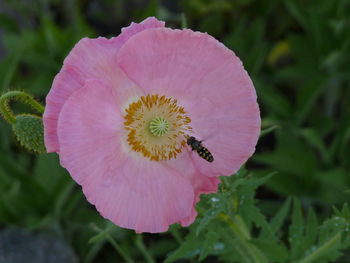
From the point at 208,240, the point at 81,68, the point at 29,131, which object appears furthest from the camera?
the point at 208,240

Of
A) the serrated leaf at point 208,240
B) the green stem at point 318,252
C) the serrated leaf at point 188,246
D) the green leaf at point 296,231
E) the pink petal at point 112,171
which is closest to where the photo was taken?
the pink petal at point 112,171

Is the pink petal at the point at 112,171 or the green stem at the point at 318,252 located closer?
the pink petal at the point at 112,171

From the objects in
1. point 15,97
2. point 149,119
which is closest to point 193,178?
point 149,119

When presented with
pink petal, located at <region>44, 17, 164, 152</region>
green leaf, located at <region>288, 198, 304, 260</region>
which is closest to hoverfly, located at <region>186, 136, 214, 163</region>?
pink petal, located at <region>44, 17, 164, 152</region>

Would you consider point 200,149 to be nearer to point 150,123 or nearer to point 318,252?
point 150,123

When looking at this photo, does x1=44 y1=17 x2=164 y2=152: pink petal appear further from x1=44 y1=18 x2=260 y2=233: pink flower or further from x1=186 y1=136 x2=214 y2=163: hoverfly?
x1=186 y1=136 x2=214 y2=163: hoverfly

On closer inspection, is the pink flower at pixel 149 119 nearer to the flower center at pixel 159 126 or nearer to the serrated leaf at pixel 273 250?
the flower center at pixel 159 126

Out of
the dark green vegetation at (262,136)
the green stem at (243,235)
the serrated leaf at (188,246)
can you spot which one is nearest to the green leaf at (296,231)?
the dark green vegetation at (262,136)

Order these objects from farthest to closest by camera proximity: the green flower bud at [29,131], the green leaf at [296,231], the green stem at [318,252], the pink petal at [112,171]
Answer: the green leaf at [296,231], the green stem at [318,252], the green flower bud at [29,131], the pink petal at [112,171]
